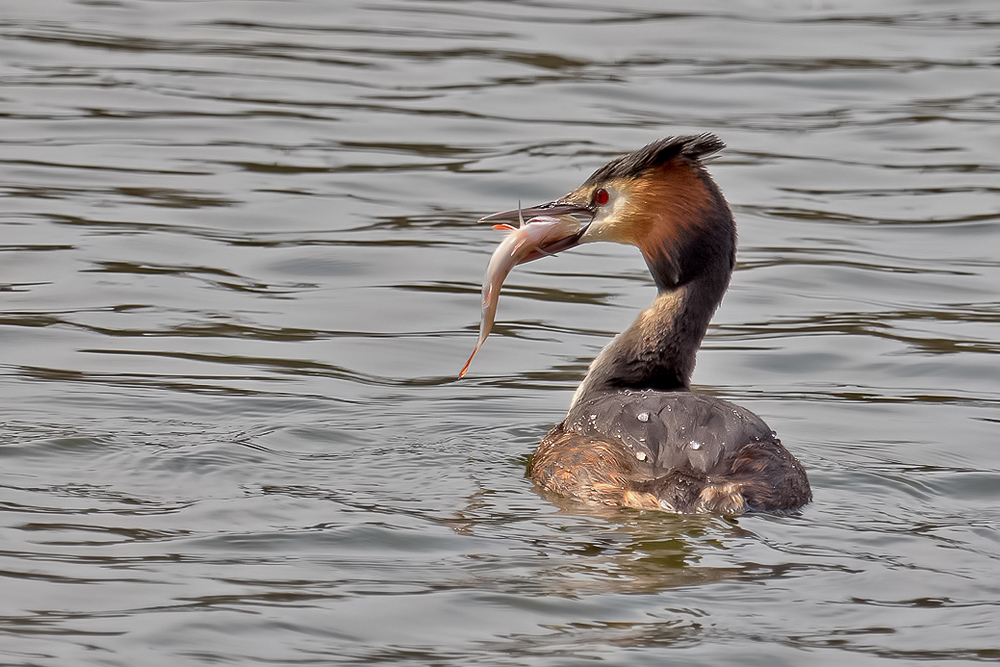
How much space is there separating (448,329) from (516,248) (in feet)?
7.17

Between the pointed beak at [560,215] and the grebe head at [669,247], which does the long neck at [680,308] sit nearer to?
the grebe head at [669,247]

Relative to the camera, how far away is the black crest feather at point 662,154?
23.0ft

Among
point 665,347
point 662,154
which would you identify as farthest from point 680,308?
point 662,154

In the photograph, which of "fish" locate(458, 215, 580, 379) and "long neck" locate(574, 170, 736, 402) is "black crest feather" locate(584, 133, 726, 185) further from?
"fish" locate(458, 215, 580, 379)

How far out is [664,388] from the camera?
7.17 meters

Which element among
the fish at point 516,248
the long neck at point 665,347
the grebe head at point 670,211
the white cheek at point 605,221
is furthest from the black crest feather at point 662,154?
the long neck at point 665,347

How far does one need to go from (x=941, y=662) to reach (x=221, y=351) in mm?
4542

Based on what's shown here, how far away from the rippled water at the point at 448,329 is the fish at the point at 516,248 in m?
0.58

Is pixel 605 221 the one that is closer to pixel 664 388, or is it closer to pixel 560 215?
pixel 560 215

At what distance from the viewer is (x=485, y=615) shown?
17.0ft

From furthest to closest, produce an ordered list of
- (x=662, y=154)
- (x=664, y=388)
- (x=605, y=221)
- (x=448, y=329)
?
(x=448, y=329), (x=605, y=221), (x=664, y=388), (x=662, y=154)

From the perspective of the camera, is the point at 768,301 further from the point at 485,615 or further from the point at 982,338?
the point at 485,615

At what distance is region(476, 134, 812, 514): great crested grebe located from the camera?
603 centimetres

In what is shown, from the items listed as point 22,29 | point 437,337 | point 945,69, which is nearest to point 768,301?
point 437,337
